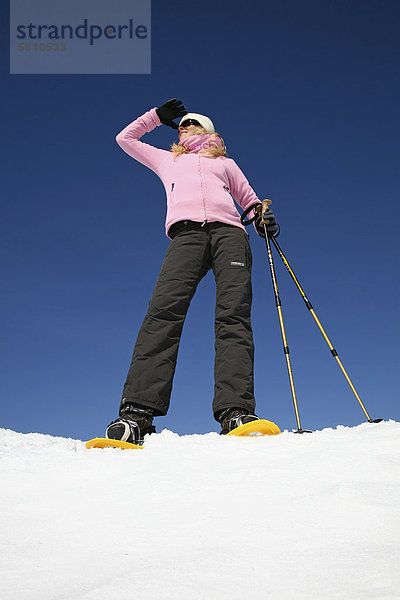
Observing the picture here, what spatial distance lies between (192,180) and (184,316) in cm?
134

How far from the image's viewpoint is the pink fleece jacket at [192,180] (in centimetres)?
398

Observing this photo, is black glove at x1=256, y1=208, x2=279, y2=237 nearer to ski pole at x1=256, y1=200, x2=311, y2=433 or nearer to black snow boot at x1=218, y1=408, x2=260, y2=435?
ski pole at x1=256, y1=200, x2=311, y2=433

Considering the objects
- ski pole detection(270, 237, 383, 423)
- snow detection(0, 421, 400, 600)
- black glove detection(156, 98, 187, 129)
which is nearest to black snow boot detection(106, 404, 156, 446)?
snow detection(0, 421, 400, 600)

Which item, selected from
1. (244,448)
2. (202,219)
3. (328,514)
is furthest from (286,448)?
(202,219)

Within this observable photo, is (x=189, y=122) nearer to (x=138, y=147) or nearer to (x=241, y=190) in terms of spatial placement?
(x=138, y=147)

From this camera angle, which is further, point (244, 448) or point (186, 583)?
point (244, 448)

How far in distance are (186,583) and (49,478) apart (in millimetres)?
1145

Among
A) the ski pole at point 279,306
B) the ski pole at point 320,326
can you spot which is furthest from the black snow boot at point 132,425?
the ski pole at point 320,326

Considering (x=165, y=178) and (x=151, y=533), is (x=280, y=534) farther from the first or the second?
(x=165, y=178)

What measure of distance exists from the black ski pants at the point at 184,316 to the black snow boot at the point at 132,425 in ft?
0.22

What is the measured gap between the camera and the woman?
3217mm

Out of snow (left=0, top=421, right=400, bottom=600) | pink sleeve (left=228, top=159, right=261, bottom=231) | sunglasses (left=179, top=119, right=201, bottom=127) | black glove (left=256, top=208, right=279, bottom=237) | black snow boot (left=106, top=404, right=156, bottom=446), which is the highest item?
sunglasses (left=179, top=119, right=201, bottom=127)

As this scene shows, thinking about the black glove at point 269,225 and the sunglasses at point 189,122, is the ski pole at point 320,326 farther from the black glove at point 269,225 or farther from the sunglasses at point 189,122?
the sunglasses at point 189,122

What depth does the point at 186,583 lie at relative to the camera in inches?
44.7
